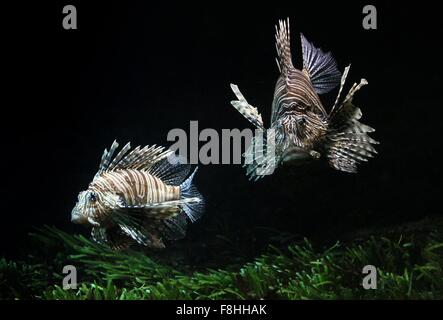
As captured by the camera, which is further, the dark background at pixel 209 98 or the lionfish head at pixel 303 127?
the dark background at pixel 209 98

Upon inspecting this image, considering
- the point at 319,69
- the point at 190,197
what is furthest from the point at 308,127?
the point at 190,197

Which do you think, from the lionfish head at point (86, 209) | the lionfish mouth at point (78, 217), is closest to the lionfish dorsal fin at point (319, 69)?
the lionfish head at point (86, 209)

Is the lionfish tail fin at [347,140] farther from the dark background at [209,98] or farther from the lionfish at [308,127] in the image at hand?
the dark background at [209,98]

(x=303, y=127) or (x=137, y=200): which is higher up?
(x=303, y=127)

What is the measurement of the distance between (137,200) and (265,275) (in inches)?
56.9

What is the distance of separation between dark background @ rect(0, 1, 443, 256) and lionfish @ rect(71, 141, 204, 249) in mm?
2452

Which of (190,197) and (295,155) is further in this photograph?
(190,197)

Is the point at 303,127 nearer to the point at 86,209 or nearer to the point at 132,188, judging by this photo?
the point at 132,188

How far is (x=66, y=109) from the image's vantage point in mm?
7047

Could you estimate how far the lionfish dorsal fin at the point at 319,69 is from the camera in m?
4.14

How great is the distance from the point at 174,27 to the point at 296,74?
126 inches

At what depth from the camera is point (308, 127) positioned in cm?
346

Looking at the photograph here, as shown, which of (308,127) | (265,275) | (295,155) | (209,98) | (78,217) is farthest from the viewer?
(209,98)

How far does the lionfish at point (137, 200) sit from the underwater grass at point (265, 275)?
76cm
